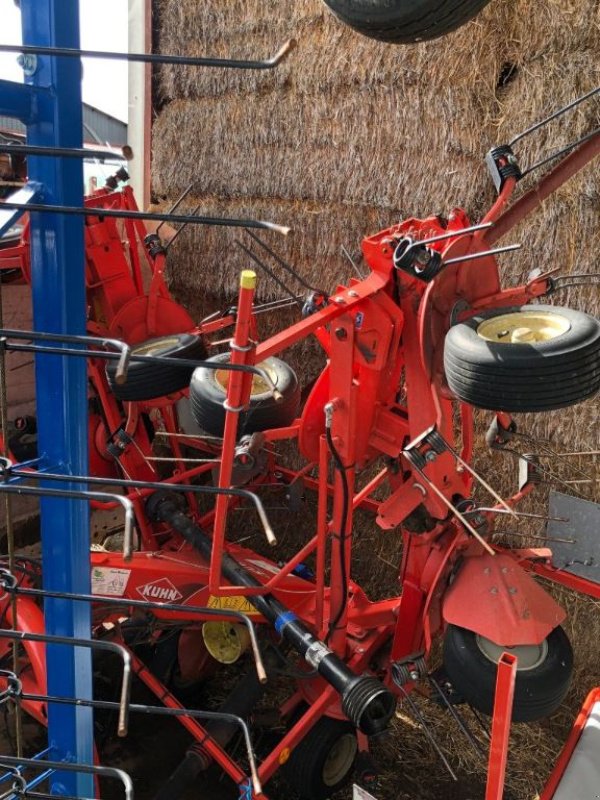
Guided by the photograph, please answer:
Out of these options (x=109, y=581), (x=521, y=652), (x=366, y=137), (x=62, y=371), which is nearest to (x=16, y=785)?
(x=62, y=371)

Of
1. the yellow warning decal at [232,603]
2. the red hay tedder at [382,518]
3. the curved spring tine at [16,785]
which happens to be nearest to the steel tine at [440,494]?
the red hay tedder at [382,518]

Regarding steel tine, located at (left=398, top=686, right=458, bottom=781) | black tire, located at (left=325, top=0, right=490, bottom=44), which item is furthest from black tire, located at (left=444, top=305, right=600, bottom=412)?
steel tine, located at (left=398, top=686, right=458, bottom=781)

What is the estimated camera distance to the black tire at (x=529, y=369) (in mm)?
2010

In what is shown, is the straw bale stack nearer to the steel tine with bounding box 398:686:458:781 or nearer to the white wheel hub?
the steel tine with bounding box 398:686:458:781

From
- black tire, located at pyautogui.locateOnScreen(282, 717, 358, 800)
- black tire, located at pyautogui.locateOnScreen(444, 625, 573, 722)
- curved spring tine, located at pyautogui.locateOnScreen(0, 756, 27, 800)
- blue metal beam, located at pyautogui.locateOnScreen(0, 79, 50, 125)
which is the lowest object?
black tire, located at pyautogui.locateOnScreen(282, 717, 358, 800)

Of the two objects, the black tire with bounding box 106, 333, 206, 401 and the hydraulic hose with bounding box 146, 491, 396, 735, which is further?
the black tire with bounding box 106, 333, 206, 401

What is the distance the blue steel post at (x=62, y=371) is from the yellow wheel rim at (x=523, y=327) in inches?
46.9

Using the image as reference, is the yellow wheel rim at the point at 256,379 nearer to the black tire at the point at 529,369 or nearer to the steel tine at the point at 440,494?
the steel tine at the point at 440,494

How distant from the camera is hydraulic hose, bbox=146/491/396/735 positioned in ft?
7.66

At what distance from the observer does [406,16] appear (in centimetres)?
176

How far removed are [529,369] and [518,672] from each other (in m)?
1.04

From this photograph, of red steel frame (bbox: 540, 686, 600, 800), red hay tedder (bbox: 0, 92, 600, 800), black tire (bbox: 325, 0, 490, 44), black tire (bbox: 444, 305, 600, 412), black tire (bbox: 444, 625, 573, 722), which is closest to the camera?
black tire (bbox: 325, 0, 490, 44)

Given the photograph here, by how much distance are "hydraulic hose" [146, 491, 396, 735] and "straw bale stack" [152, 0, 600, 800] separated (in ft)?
3.10

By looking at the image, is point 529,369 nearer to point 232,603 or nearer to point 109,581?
point 232,603
